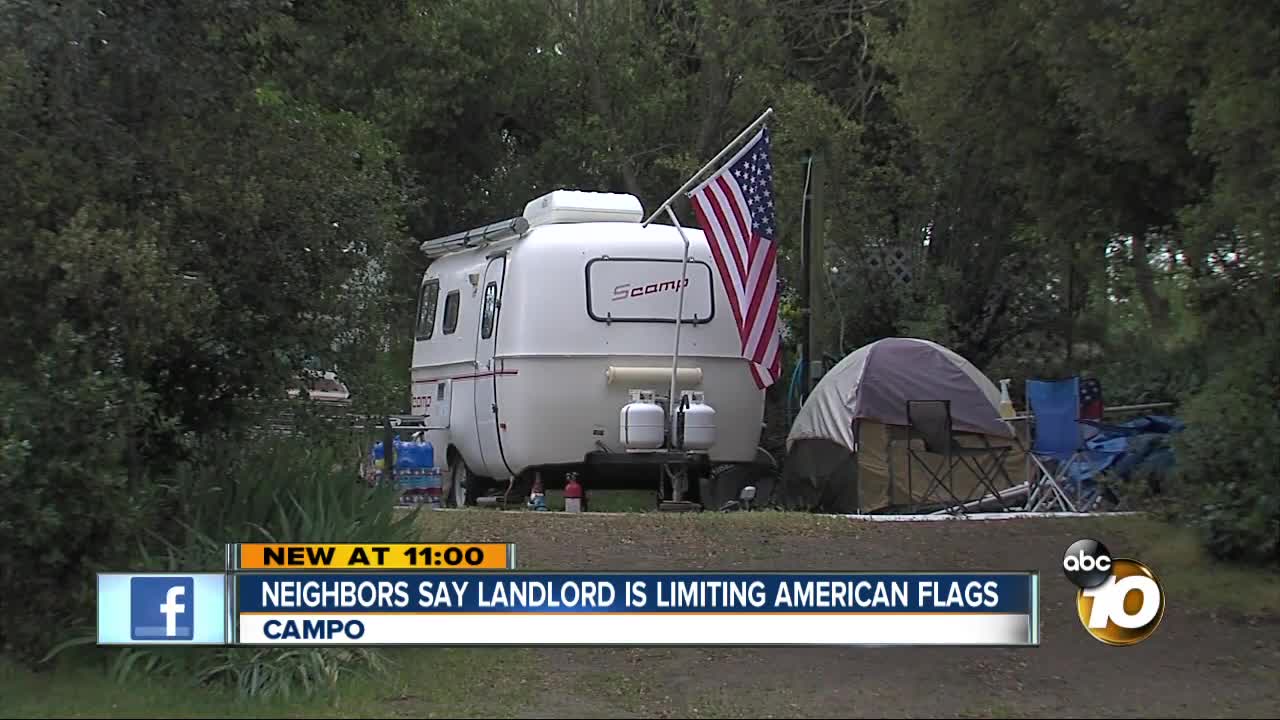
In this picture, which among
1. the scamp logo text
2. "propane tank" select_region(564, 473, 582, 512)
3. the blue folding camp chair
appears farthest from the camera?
the scamp logo text

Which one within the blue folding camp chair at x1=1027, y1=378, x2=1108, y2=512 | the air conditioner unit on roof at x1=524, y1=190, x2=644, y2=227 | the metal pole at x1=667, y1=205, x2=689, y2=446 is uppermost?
the air conditioner unit on roof at x1=524, y1=190, x2=644, y2=227

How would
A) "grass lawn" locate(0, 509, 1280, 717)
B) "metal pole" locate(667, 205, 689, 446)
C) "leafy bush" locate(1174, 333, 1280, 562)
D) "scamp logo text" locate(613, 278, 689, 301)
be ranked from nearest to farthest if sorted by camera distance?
"grass lawn" locate(0, 509, 1280, 717), "leafy bush" locate(1174, 333, 1280, 562), "metal pole" locate(667, 205, 689, 446), "scamp logo text" locate(613, 278, 689, 301)

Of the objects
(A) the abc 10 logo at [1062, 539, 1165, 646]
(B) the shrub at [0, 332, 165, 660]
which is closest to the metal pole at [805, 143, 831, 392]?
(A) the abc 10 logo at [1062, 539, 1165, 646]

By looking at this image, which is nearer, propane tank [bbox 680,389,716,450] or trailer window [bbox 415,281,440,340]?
propane tank [bbox 680,389,716,450]

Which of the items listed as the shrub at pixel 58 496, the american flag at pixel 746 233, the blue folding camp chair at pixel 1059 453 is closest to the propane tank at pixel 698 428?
the american flag at pixel 746 233

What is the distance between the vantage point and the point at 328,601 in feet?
24.4

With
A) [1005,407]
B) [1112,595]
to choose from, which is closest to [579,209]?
[1005,407]

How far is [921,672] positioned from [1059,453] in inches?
266

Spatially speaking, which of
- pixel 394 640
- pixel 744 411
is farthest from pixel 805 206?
pixel 394 640

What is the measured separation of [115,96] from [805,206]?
10.3 metres

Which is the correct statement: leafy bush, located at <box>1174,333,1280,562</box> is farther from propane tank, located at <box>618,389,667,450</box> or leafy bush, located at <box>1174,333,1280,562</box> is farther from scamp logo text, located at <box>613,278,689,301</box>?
scamp logo text, located at <box>613,278,689,301</box>

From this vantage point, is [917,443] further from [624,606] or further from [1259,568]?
[624,606]

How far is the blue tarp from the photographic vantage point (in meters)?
13.8

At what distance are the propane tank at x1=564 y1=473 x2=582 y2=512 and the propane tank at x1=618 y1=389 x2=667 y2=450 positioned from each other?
0.81 metres
